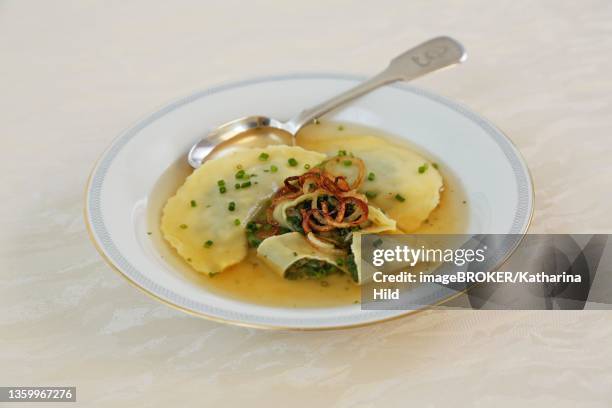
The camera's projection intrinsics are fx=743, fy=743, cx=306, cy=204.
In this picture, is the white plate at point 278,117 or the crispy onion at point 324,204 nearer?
the white plate at point 278,117

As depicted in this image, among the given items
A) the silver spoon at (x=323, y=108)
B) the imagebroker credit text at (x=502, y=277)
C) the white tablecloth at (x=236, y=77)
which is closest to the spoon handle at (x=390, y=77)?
the silver spoon at (x=323, y=108)

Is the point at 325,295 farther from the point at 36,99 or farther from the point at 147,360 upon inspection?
the point at 36,99

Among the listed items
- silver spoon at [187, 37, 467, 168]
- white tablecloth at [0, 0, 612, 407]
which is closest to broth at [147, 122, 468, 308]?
white tablecloth at [0, 0, 612, 407]

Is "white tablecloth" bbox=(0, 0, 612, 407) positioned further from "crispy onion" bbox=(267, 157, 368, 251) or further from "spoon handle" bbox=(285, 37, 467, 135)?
"crispy onion" bbox=(267, 157, 368, 251)

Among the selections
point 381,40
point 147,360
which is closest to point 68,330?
point 147,360

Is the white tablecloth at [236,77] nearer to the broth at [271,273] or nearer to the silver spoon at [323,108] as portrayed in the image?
the broth at [271,273]

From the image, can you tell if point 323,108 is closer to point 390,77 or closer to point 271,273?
point 390,77
